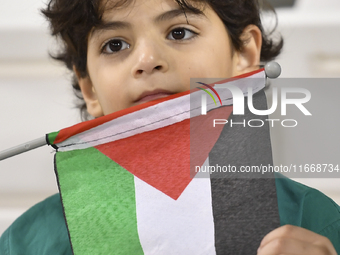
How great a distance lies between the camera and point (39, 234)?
27.5 inches

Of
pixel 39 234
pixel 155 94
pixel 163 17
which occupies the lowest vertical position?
pixel 39 234

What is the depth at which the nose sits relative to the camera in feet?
1.87

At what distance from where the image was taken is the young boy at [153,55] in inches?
23.1

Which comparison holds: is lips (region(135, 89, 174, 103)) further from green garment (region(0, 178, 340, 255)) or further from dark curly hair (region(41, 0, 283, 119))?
green garment (region(0, 178, 340, 255))

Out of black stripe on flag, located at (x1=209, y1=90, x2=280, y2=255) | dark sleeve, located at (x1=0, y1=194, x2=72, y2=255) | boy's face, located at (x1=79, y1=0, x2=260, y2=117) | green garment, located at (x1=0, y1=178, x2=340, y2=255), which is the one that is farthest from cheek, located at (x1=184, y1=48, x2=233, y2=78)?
dark sleeve, located at (x1=0, y1=194, x2=72, y2=255)

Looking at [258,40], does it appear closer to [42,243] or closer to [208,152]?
[208,152]

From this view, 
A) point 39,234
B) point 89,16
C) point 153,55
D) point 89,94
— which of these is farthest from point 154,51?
point 39,234

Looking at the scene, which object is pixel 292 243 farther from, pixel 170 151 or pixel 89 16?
pixel 89 16

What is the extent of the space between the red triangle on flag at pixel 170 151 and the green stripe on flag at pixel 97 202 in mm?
18

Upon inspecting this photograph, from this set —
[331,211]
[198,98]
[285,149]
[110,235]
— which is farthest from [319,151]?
[110,235]

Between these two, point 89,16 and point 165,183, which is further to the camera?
point 89,16

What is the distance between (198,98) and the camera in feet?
1.88

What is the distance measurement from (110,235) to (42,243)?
0.69 feet

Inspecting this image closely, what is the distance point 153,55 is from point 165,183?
0.59 feet
